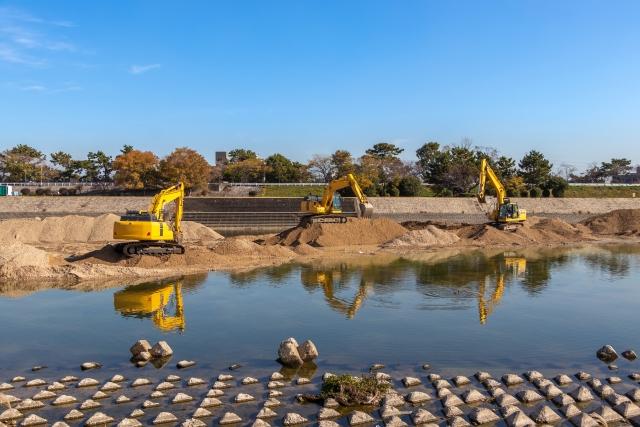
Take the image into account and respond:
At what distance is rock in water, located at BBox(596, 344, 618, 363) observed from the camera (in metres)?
12.0

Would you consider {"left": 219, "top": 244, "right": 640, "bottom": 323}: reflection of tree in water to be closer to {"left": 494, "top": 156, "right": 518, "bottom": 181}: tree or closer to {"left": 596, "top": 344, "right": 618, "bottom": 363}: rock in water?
{"left": 596, "top": 344, "right": 618, "bottom": 363}: rock in water

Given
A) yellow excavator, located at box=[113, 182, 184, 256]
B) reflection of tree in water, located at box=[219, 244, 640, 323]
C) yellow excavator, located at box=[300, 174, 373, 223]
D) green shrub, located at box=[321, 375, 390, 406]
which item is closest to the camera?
green shrub, located at box=[321, 375, 390, 406]

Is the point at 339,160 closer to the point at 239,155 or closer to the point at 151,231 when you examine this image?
the point at 239,155

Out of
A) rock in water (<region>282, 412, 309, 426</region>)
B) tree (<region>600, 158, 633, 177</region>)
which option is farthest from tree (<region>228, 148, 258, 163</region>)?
rock in water (<region>282, 412, 309, 426</region>)

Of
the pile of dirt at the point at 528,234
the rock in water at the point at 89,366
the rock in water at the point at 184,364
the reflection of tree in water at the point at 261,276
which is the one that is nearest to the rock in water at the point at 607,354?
the rock in water at the point at 184,364

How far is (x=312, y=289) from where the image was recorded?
20.7 meters

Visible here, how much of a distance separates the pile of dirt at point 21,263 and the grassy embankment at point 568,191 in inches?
1638

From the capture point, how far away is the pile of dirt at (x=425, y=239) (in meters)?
34.0

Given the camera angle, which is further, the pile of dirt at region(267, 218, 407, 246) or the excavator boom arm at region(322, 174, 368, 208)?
the excavator boom arm at region(322, 174, 368, 208)

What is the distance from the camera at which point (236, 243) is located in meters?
28.5

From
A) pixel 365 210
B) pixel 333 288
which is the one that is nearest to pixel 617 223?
pixel 365 210

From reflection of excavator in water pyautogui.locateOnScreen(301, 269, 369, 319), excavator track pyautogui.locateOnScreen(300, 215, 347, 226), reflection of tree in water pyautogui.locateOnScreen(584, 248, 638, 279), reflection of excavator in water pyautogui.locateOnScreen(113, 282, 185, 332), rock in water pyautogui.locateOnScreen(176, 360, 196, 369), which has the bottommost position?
reflection of excavator in water pyautogui.locateOnScreen(113, 282, 185, 332)

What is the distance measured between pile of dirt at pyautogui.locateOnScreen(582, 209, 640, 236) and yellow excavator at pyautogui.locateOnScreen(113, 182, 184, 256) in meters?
30.1

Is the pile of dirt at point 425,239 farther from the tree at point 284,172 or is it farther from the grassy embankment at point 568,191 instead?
the tree at point 284,172
